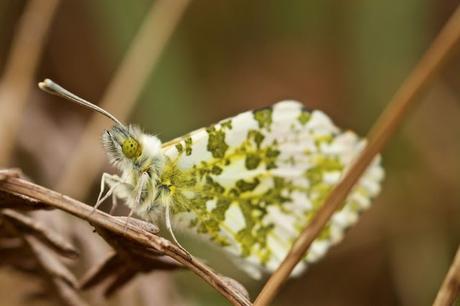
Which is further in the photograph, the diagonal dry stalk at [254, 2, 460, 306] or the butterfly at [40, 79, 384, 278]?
the butterfly at [40, 79, 384, 278]

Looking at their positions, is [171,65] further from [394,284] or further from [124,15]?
[394,284]

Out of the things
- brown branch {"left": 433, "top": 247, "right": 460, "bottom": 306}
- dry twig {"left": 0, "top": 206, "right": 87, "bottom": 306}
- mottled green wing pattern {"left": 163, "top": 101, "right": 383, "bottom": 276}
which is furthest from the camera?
mottled green wing pattern {"left": 163, "top": 101, "right": 383, "bottom": 276}

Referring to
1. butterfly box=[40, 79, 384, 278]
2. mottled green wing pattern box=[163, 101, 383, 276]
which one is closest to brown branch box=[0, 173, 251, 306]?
butterfly box=[40, 79, 384, 278]

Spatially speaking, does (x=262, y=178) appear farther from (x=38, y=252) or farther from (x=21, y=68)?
(x=21, y=68)

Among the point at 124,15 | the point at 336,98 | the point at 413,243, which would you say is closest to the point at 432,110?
the point at 336,98

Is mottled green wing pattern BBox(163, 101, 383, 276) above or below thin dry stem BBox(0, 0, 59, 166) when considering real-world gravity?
above

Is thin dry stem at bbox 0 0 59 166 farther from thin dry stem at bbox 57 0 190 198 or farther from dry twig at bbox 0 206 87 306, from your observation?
dry twig at bbox 0 206 87 306

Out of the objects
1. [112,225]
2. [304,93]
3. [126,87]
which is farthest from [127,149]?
[304,93]
